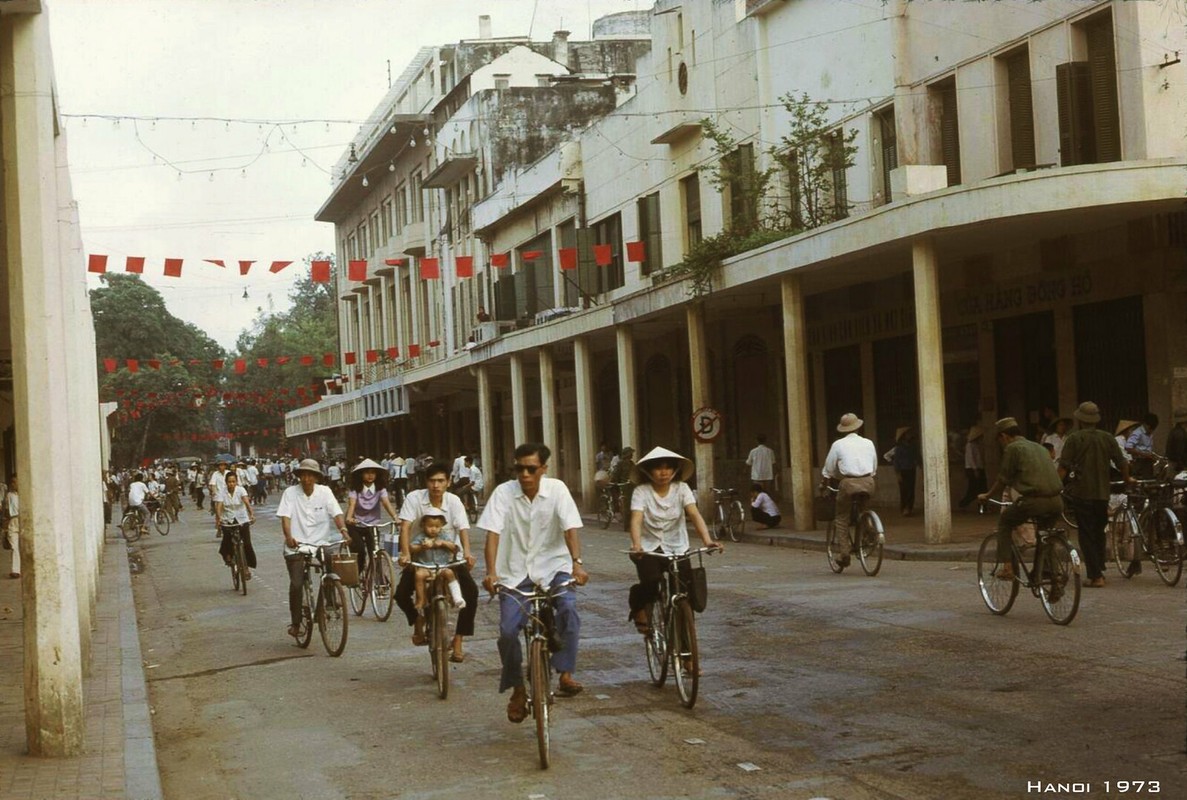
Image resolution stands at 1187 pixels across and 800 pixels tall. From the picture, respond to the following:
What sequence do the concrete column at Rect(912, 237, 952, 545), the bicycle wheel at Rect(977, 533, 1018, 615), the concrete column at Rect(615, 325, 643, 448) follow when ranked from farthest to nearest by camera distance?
the concrete column at Rect(615, 325, 643, 448) < the concrete column at Rect(912, 237, 952, 545) < the bicycle wheel at Rect(977, 533, 1018, 615)

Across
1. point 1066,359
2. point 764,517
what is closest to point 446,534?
point 1066,359

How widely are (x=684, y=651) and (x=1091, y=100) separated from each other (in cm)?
1438

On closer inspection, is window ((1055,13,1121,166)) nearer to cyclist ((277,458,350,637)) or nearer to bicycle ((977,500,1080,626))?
bicycle ((977,500,1080,626))

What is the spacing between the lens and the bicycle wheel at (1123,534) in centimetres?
1487

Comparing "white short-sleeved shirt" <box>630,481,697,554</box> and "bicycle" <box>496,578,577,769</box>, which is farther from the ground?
"white short-sleeved shirt" <box>630,481,697,554</box>

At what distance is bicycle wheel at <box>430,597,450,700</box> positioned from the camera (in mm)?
10586

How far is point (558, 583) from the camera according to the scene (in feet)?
29.8

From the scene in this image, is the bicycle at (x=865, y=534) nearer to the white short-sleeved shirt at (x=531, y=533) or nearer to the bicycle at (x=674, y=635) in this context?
the bicycle at (x=674, y=635)

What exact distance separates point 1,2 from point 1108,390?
57.8ft

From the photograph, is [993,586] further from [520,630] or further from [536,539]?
[520,630]

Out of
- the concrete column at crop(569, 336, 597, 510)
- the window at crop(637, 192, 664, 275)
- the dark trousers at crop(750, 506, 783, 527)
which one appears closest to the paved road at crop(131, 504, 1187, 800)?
the dark trousers at crop(750, 506, 783, 527)

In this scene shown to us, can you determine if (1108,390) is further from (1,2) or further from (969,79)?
Answer: (1,2)

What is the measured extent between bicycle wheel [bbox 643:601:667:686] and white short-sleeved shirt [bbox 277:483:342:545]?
13.5 feet

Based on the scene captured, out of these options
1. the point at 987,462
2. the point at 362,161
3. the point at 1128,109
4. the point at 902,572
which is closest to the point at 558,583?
the point at 902,572
